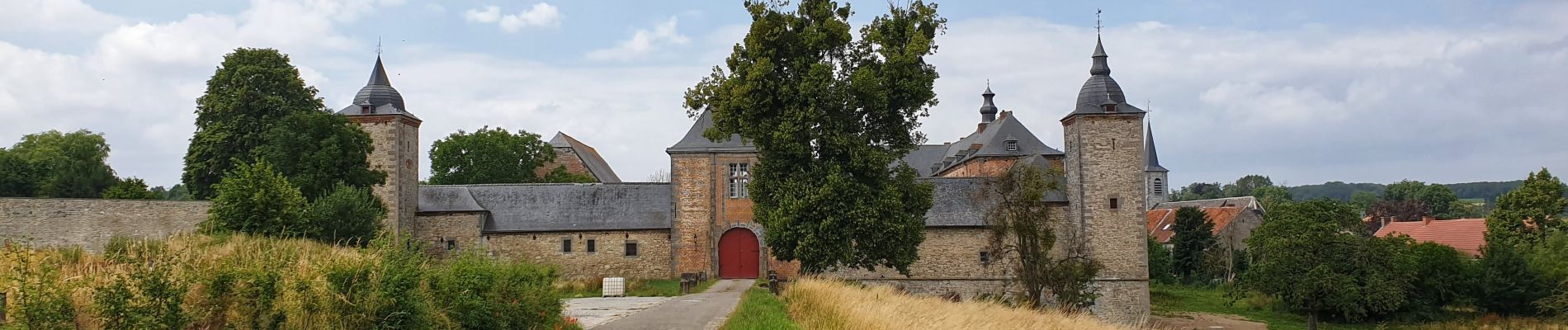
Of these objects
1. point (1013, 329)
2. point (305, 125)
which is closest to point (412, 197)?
point (305, 125)

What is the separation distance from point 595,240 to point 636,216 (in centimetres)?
141

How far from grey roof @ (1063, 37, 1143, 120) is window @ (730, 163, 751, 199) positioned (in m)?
9.53

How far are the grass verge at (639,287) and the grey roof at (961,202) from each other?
698 centimetres

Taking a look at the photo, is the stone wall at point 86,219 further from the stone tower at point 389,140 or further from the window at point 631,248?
the window at point 631,248

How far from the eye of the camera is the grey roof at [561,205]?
32.0 meters

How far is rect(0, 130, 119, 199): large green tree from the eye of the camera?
130 ft

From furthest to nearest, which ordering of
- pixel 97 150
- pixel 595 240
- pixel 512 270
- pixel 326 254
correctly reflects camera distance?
pixel 97 150 → pixel 595 240 → pixel 512 270 → pixel 326 254

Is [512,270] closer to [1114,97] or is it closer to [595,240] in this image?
[595,240]

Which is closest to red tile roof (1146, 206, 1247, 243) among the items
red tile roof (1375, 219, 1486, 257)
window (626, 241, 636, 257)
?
red tile roof (1375, 219, 1486, 257)

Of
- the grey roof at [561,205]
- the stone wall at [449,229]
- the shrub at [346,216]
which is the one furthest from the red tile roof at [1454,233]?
the shrub at [346,216]

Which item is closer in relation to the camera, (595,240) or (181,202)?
(181,202)

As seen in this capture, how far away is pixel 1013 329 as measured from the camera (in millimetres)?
15023

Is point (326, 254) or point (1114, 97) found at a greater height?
point (1114, 97)

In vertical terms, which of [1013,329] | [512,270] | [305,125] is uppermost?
[305,125]
